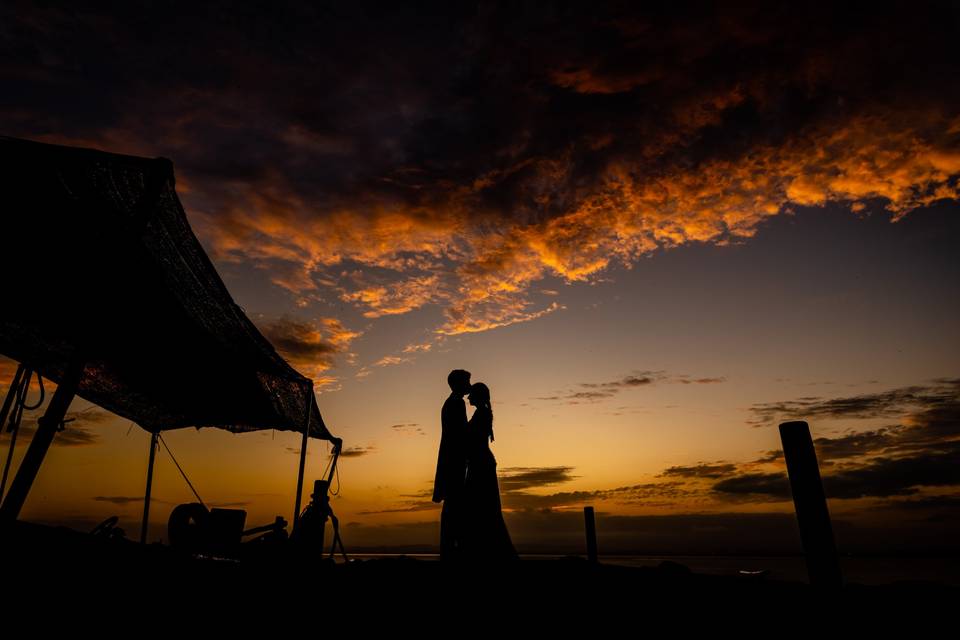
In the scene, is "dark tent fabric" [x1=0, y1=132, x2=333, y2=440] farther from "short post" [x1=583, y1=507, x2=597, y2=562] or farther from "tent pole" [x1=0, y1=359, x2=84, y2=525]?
"short post" [x1=583, y1=507, x2=597, y2=562]

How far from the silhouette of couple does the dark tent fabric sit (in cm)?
341

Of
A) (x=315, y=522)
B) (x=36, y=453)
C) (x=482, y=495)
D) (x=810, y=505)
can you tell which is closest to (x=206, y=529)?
(x=315, y=522)

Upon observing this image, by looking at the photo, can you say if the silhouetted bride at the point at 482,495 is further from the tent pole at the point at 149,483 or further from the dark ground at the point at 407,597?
the tent pole at the point at 149,483

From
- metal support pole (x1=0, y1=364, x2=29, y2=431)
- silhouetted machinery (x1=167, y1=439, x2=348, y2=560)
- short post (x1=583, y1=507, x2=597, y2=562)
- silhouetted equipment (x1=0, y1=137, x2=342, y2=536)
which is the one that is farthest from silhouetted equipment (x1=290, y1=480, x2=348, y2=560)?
short post (x1=583, y1=507, x2=597, y2=562)

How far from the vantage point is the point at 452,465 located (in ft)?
18.7

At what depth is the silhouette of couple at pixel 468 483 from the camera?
17.8ft

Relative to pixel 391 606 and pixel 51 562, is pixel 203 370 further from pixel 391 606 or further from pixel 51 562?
pixel 391 606

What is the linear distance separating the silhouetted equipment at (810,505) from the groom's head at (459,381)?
324 cm

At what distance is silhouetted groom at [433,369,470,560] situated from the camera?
5.50 m

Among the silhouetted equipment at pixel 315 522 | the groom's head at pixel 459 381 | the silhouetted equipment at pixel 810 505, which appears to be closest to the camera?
the silhouetted equipment at pixel 810 505

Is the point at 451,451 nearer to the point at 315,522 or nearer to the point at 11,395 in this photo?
the point at 315,522

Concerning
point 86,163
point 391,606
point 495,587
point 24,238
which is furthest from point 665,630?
point 24,238

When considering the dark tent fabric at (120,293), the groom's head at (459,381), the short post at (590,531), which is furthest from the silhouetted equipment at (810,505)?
the short post at (590,531)

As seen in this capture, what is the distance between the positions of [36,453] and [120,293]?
4.98ft
